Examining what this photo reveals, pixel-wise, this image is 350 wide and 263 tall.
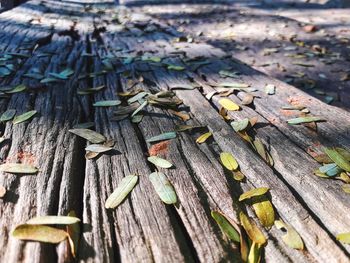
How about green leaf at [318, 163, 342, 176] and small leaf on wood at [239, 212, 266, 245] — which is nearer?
small leaf on wood at [239, 212, 266, 245]

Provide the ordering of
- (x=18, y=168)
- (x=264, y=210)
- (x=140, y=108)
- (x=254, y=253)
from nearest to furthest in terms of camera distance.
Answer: (x=254, y=253)
(x=264, y=210)
(x=18, y=168)
(x=140, y=108)

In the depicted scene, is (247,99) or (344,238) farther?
(247,99)

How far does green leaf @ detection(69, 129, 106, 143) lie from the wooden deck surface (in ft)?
0.06

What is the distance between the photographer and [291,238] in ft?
2.41

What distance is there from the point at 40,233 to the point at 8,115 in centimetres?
73

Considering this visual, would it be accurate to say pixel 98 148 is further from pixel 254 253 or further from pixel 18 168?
pixel 254 253

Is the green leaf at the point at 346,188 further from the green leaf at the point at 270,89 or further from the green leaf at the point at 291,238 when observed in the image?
the green leaf at the point at 270,89

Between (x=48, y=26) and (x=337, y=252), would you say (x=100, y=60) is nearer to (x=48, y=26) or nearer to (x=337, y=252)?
(x=48, y=26)

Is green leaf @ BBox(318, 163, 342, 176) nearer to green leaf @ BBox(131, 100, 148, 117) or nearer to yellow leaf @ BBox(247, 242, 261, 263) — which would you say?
yellow leaf @ BBox(247, 242, 261, 263)

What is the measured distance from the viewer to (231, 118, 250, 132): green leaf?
1.23m

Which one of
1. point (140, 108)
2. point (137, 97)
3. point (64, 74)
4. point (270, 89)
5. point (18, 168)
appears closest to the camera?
point (18, 168)

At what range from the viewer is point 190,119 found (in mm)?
1312

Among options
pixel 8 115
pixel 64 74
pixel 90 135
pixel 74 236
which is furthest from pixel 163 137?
pixel 64 74

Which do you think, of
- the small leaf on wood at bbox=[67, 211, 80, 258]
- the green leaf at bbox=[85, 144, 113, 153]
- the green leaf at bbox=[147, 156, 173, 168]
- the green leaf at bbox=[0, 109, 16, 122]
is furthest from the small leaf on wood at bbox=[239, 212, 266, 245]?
the green leaf at bbox=[0, 109, 16, 122]
